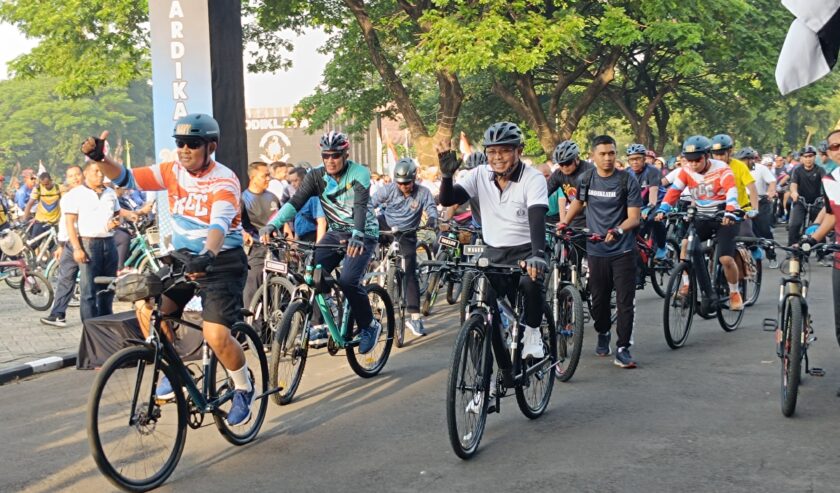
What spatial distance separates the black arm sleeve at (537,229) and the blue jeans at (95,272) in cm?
627

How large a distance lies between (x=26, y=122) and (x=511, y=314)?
8412 cm

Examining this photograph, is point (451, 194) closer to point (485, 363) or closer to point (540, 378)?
point (485, 363)

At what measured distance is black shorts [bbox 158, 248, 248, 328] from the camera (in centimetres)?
583

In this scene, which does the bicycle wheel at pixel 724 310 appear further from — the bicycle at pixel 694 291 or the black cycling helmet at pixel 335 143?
the black cycling helmet at pixel 335 143

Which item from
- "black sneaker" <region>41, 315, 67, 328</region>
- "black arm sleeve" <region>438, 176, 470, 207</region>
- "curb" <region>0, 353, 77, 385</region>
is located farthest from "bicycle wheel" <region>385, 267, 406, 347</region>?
"black sneaker" <region>41, 315, 67, 328</region>

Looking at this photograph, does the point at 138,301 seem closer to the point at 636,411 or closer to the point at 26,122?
the point at 636,411

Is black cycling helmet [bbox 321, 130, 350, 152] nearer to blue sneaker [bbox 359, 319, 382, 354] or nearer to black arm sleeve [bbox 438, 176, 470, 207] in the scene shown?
blue sneaker [bbox 359, 319, 382, 354]

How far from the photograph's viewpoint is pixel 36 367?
948cm

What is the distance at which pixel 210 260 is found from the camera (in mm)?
5461

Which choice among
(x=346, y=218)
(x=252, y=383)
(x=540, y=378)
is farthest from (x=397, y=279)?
(x=252, y=383)

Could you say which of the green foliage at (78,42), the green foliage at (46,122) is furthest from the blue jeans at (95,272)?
the green foliage at (46,122)

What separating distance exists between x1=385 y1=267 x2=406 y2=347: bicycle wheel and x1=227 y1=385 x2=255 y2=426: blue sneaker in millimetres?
3955

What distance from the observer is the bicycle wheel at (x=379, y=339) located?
837cm

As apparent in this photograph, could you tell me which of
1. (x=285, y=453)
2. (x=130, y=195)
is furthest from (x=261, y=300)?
(x=130, y=195)
